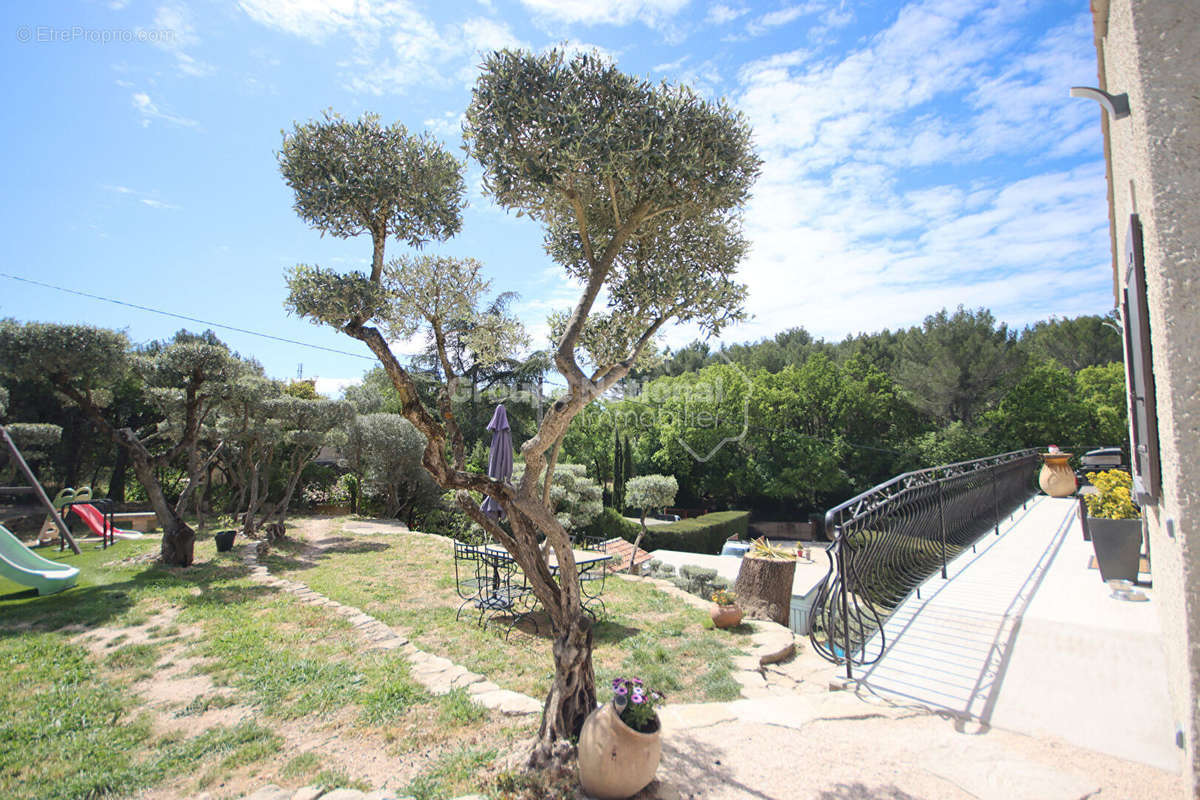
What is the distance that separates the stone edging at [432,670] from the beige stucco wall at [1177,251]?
11.6ft

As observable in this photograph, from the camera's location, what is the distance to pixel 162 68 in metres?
5.75

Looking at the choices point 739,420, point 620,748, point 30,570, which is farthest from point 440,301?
point 739,420

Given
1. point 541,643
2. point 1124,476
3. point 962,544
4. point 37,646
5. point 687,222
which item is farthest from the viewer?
point 962,544

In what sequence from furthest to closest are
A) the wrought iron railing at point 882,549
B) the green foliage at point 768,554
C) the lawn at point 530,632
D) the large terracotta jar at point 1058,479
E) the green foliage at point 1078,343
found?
A: the green foliage at point 1078,343, the large terracotta jar at point 1058,479, the green foliage at point 768,554, the lawn at point 530,632, the wrought iron railing at point 882,549

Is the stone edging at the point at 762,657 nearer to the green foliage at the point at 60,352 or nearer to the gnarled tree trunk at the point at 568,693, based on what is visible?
the gnarled tree trunk at the point at 568,693

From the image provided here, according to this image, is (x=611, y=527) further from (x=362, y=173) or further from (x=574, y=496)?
(x=362, y=173)

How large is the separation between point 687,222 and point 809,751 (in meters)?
3.48

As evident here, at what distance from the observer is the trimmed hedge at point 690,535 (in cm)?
1703

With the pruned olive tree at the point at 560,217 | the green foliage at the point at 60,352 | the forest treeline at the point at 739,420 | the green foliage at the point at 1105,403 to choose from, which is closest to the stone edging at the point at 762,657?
the pruned olive tree at the point at 560,217

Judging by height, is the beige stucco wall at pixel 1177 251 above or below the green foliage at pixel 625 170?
below

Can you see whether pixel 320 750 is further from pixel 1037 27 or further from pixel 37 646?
pixel 1037 27

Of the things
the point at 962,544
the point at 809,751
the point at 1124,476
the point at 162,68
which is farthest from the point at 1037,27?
the point at 162,68

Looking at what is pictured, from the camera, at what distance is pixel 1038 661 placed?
11.6 ft

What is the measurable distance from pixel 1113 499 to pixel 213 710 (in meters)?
7.61
